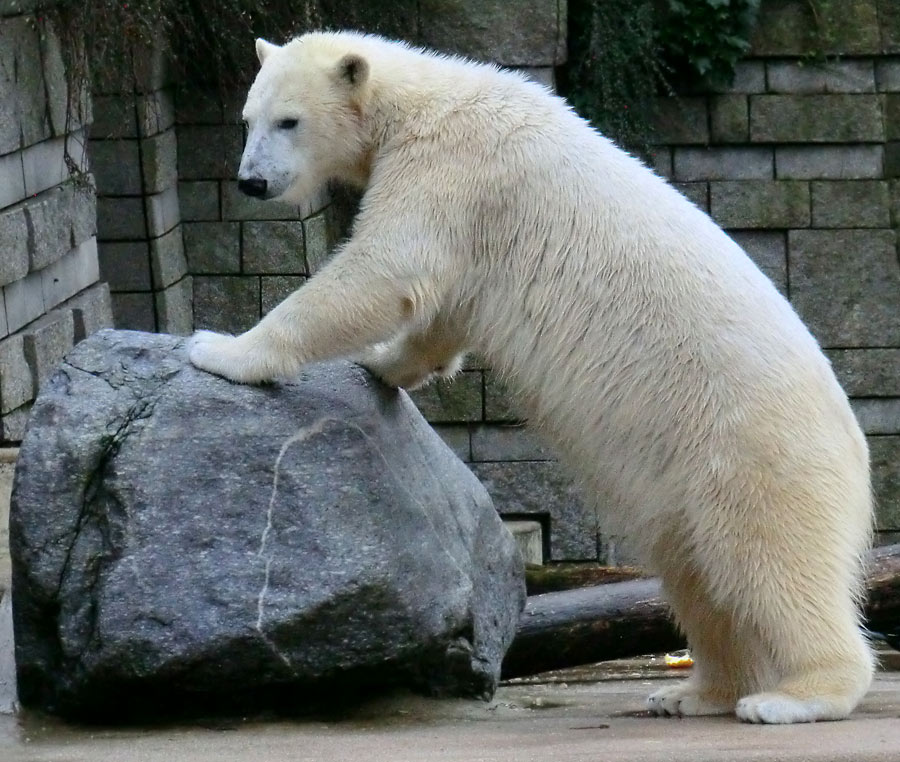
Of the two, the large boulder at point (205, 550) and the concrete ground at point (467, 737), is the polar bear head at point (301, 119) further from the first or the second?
the concrete ground at point (467, 737)

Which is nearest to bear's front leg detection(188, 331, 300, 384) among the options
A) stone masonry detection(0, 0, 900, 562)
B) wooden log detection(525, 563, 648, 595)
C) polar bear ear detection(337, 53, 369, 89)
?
polar bear ear detection(337, 53, 369, 89)

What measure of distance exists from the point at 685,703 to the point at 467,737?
0.72 metres

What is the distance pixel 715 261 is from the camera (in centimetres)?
365

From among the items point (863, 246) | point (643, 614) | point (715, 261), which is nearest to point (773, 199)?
point (863, 246)

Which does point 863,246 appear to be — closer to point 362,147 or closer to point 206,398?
point 362,147

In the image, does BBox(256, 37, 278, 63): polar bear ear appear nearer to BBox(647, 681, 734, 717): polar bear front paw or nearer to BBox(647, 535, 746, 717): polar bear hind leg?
BBox(647, 535, 746, 717): polar bear hind leg

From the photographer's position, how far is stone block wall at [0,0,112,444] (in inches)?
209

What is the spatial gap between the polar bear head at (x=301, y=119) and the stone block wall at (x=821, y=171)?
4119 mm

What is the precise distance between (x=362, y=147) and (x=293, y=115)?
0.20 metres

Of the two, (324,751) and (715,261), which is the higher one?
(715,261)

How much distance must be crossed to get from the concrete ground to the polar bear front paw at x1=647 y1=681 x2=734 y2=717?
0.10m

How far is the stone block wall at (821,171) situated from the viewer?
7.60 m

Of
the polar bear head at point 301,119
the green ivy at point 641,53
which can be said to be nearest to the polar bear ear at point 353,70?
the polar bear head at point 301,119

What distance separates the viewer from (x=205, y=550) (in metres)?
3.48
